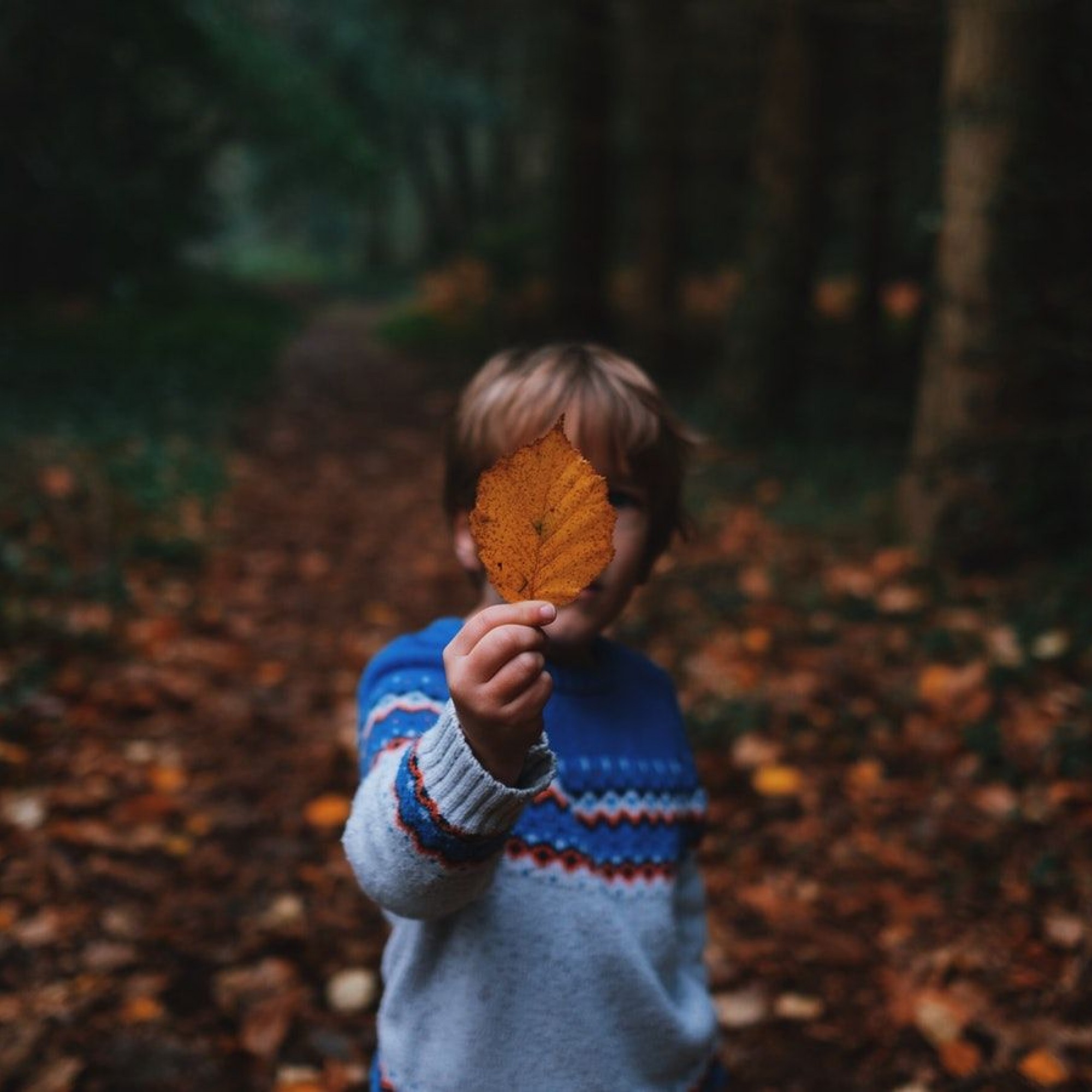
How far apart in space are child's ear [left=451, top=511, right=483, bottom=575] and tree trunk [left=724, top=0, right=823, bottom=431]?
19.0 ft

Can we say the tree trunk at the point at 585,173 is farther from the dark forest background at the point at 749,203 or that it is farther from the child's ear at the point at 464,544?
the child's ear at the point at 464,544

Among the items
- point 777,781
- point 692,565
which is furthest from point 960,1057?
point 692,565

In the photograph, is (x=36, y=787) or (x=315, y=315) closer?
(x=36, y=787)

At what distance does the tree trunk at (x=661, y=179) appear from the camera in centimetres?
902

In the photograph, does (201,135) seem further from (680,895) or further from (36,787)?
(680,895)

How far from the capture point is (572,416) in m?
1.28

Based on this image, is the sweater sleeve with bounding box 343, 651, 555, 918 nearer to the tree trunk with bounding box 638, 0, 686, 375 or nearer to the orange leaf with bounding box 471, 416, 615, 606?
the orange leaf with bounding box 471, 416, 615, 606

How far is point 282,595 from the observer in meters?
4.69

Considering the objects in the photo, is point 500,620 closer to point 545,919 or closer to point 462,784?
point 462,784

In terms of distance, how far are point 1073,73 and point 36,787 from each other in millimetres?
4445

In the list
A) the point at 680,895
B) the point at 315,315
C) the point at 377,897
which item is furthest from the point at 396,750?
the point at 315,315

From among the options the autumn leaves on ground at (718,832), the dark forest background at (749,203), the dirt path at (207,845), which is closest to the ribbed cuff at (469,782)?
the autumn leaves on ground at (718,832)

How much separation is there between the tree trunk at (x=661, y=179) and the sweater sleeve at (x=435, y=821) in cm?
869

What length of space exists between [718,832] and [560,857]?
5.61 ft
